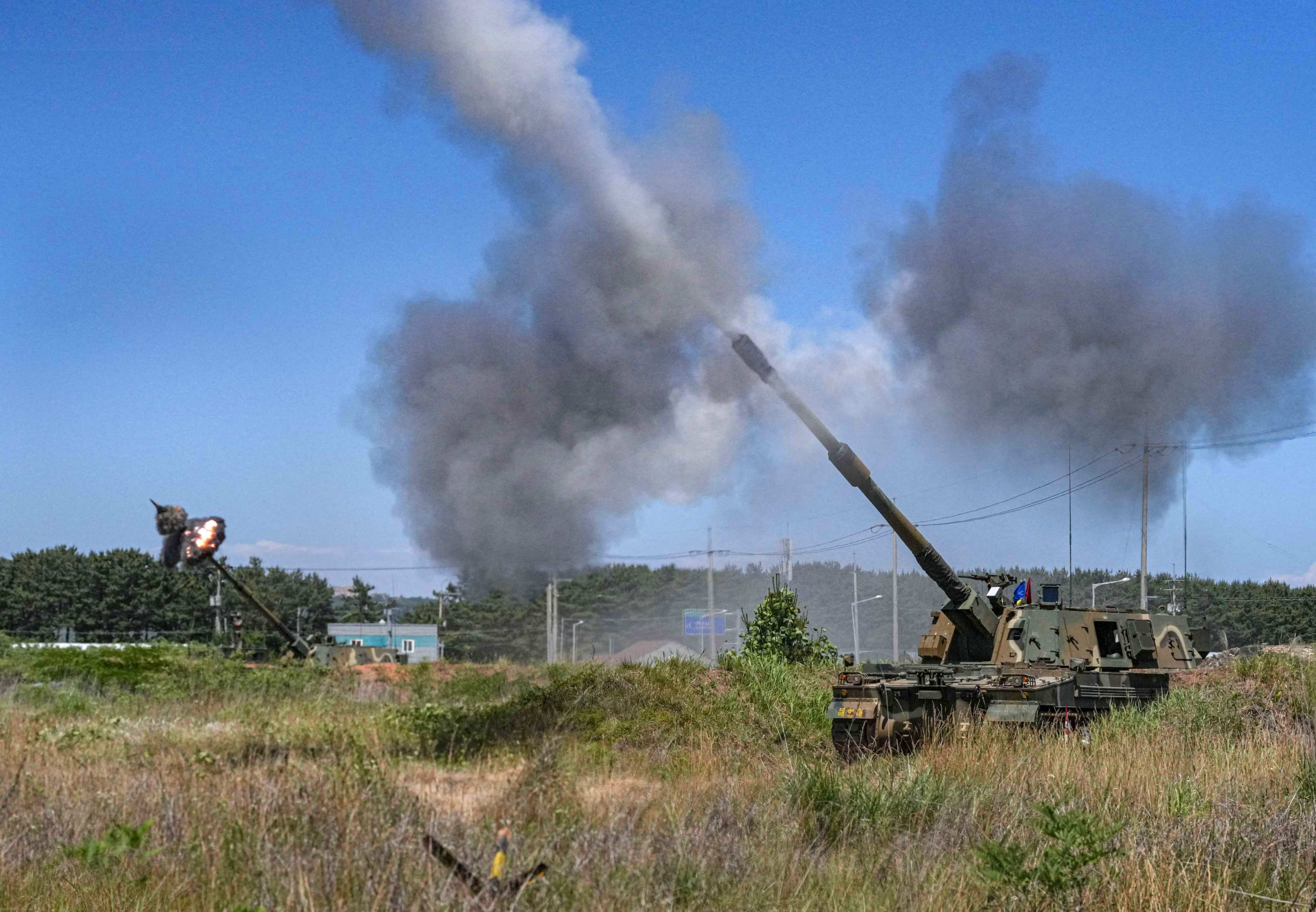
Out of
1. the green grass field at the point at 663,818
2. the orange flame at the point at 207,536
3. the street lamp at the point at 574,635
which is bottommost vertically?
the street lamp at the point at 574,635

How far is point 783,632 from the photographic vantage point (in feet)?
83.3

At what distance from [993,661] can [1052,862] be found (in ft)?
33.3

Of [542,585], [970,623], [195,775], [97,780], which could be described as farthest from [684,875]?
[542,585]

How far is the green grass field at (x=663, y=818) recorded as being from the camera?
533 centimetres

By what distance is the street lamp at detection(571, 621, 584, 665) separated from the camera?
189 feet

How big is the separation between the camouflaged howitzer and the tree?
47.3 metres

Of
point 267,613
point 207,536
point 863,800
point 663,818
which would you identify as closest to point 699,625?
point 267,613

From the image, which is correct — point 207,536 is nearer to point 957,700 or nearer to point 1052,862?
point 1052,862

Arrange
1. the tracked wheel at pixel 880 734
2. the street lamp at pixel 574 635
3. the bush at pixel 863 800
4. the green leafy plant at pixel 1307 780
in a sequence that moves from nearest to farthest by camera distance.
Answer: the bush at pixel 863 800, the green leafy plant at pixel 1307 780, the tracked wheel at pixel 880 734, the street lamp at pixel 574 635

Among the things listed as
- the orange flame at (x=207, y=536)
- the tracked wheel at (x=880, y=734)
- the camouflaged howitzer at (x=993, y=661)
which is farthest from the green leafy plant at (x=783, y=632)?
the orange flame at (x=207, y=536)

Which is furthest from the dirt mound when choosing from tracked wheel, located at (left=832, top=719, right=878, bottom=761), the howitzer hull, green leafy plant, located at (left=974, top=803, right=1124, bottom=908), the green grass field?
green leafy plant, located at (left=974, top=803, right=1124, bottom=908)

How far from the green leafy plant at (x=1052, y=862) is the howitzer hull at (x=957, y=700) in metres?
6.84

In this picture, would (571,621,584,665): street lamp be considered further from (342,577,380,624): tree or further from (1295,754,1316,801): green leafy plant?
(1295,754,1316,801): green leafy plant

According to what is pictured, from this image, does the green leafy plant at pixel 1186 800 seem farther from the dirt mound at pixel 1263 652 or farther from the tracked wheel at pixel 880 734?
the dirt mound at pixel 1263 652
